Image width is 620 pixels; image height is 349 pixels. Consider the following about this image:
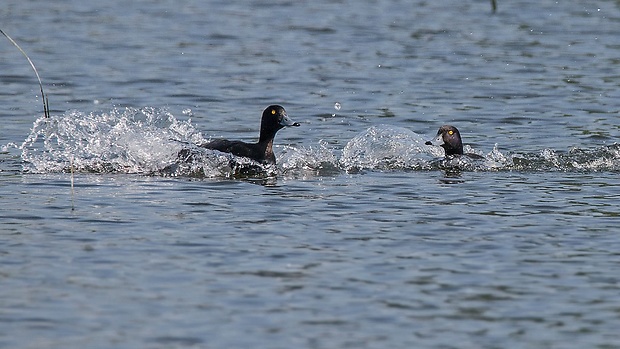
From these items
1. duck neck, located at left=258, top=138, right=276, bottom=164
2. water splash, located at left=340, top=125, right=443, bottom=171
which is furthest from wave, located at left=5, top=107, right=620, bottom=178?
duck neck, located at left=258, top=138, right=276, bottom=164

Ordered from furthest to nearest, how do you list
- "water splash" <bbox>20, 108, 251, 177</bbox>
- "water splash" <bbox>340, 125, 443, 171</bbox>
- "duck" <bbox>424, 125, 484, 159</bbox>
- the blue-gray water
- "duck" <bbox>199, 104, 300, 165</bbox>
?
"duck" <bbox>424, 125, 484, 159</bbox>, "water splash" <bbox>340, 125, 443, 171</bbox>, "duck" <bbox>199, 104, 300, 165</bbox>, "water splash" <bbox>20, 108, 251, 177</bbox>, the blue-gray water

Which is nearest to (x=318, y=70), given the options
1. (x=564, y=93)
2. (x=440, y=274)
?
(x=564, y=93)

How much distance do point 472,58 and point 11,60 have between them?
7.93 metres

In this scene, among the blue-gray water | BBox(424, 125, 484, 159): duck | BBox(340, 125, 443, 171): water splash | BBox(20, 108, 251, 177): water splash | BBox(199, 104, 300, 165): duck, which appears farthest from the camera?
BBox(424, 125, 484, 159): duck

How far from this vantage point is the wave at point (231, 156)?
13.4 m

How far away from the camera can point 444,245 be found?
31.7 feet

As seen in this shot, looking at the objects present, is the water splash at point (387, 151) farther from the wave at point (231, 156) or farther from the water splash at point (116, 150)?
the water splash at point (116, 150)

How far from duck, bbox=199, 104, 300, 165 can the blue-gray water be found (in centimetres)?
21

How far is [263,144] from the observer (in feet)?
45.7

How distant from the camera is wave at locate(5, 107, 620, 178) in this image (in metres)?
13.4

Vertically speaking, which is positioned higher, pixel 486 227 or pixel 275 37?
pixel 275 37

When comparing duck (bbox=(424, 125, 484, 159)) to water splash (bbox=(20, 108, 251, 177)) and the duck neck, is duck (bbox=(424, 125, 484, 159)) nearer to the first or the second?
the duck neck

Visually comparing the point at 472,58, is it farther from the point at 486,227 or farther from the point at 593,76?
the point at 486,227

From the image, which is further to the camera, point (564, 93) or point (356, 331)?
point (564, 93)
